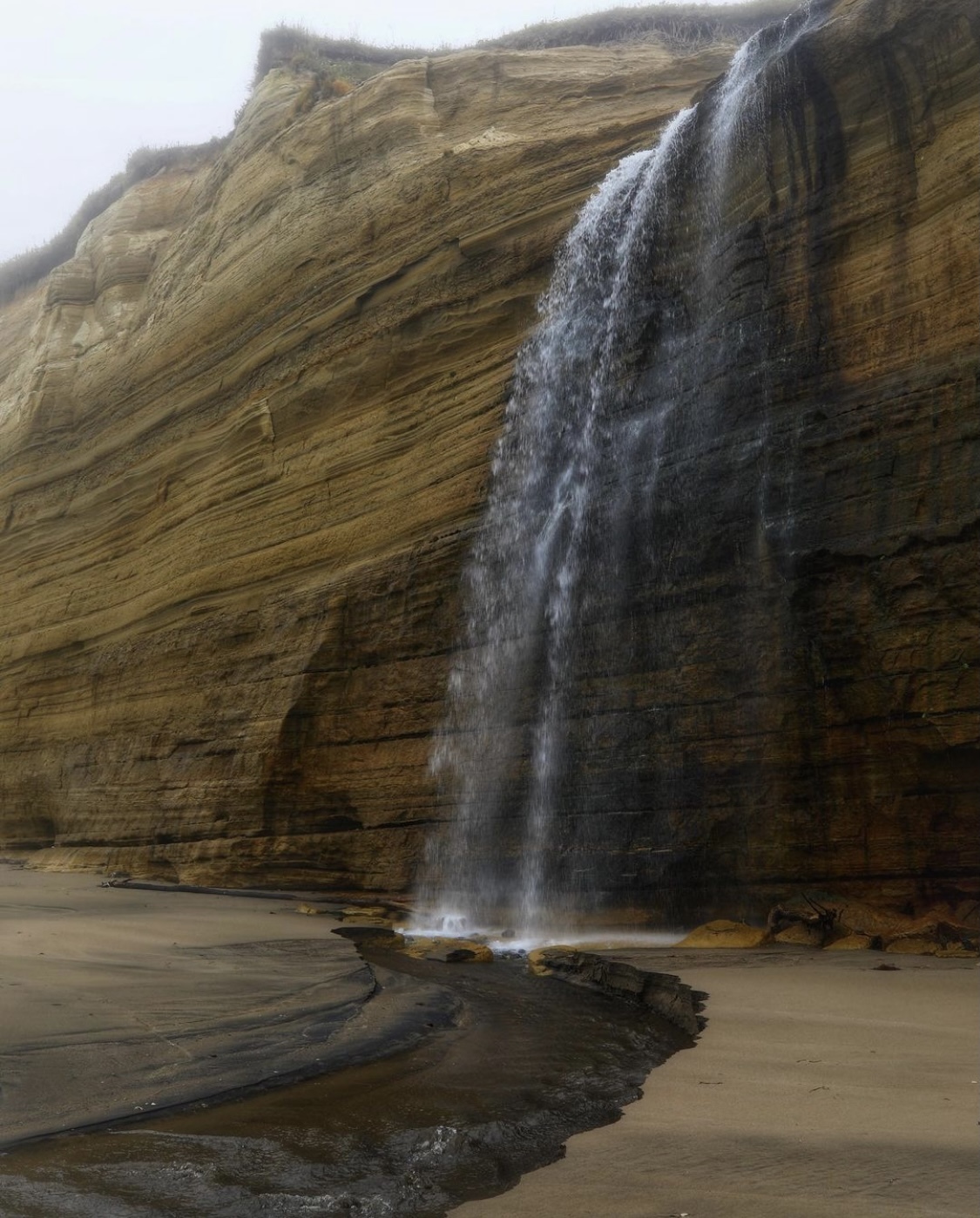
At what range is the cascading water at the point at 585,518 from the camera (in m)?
→ 11.7

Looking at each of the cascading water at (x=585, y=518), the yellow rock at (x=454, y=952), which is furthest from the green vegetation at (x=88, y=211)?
the yellow rock at (x=454, y=952)

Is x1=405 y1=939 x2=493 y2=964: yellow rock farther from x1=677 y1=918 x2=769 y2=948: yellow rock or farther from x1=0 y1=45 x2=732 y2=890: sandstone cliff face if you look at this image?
x1=0 y1=45 x2=732 y2=890: sandstone cliff face

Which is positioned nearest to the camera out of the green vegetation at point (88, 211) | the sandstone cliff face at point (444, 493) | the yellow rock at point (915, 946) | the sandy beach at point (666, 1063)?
the sandy beach at point (666, 1063)

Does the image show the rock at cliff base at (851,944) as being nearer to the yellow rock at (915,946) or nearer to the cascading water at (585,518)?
the yellow rock at (915,946)

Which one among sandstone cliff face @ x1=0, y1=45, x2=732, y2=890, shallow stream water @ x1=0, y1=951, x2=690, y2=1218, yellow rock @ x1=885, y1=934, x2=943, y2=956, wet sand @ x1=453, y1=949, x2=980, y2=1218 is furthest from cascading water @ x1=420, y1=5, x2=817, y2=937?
shallow stream water @ x1=0, y1=951, x2=690, y2=1218

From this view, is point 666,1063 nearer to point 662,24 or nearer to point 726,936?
point 726,936

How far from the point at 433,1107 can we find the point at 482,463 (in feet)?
34.8

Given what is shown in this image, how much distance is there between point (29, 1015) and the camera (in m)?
5.04

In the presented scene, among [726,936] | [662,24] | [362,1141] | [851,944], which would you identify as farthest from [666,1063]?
[662,24]

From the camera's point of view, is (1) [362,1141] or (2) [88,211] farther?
(2) [88,211]

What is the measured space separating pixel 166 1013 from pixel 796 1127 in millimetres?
3226

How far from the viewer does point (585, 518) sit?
12.7 metres

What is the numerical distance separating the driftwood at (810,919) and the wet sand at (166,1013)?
3.58 meters

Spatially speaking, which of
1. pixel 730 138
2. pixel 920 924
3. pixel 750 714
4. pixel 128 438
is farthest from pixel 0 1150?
pixel 128 438
